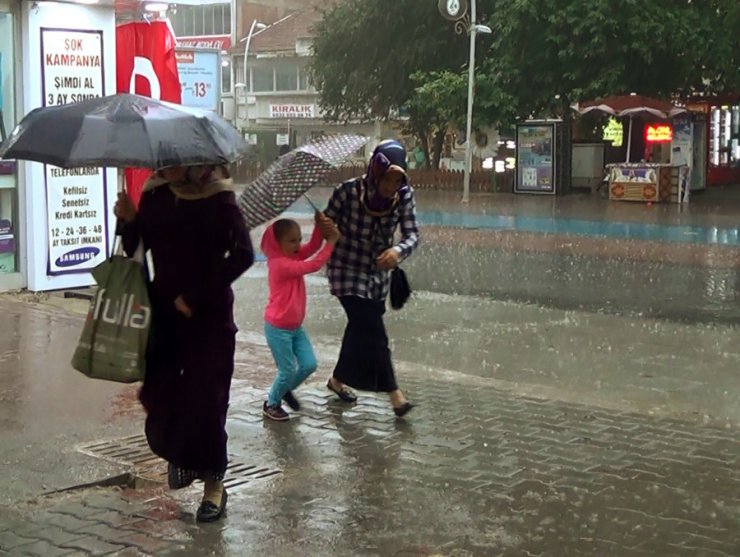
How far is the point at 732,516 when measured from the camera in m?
4.90

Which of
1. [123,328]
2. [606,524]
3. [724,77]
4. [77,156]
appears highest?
[724,77]

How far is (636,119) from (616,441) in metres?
25.0

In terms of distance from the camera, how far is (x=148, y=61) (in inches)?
441

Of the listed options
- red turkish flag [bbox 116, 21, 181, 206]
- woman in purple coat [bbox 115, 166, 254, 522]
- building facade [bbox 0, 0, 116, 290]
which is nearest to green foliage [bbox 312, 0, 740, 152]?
red turkish flag [bbox 116, 21, 181, 206]

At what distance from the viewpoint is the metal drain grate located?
5.39 metres

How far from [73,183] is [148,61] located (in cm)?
153

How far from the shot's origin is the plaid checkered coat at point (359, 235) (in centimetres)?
644

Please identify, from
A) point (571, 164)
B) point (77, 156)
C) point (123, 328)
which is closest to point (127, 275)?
point (123, 328)

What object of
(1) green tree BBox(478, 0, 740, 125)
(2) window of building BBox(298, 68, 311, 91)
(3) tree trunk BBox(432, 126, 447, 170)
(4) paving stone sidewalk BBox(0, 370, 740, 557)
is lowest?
(4) paving stone sidewalk BBox(0, 370, 740, 557)

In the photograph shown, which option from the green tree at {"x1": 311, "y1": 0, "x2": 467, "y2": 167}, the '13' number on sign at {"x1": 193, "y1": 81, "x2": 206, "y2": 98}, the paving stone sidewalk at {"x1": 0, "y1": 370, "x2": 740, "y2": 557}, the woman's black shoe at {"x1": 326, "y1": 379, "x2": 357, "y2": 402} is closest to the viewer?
the paving stone sidewalk at {"x1": 0, "y1": 370, "x2": 740, "y2": 557}

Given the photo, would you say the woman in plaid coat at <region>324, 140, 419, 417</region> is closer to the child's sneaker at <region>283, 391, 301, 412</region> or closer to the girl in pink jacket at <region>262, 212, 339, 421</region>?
the girl in pink jacket at <region>262, 212, 339, 421</region>

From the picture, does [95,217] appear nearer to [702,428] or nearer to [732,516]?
[702,428]

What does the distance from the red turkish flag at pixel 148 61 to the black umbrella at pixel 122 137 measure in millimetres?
6259

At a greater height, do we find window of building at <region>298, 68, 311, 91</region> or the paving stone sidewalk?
window of building at <region>298, 68, 311, 91</region>
